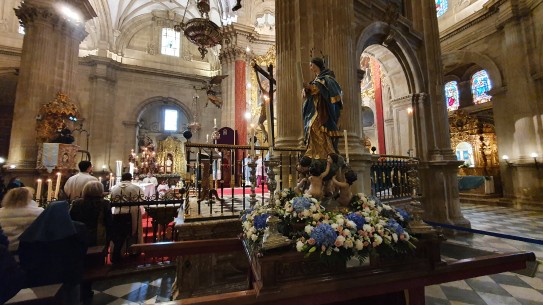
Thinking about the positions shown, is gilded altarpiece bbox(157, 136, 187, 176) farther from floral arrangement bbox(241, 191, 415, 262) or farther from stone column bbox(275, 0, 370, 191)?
floral arrangement bbox(241, 191, 415, 262)

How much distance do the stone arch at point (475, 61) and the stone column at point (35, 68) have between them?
18007 mm

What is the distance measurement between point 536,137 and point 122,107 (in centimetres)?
2186

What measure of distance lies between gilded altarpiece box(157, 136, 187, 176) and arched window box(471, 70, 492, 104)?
1908 centimetres

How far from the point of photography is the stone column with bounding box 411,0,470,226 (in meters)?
6.86

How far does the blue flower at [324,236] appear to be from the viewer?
1.54 metres

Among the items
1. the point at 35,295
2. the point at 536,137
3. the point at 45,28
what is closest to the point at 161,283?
the point at 35,295

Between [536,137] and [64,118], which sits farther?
[536,137]

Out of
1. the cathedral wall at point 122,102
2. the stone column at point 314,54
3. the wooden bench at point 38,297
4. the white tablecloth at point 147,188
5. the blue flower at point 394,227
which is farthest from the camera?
the cathedral wall at point 122,102

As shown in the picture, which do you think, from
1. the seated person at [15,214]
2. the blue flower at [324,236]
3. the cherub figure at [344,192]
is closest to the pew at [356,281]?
the blue flower at [324,236]

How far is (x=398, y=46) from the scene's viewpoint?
720 cm

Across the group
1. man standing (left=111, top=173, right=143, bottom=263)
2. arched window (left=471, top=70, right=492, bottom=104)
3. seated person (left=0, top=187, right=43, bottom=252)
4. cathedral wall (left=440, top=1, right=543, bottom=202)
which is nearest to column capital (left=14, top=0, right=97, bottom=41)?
man standing (left=111, top=173, right=143, bottom=263)

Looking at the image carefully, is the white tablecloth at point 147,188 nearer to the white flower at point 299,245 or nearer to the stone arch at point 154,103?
the white flower at point 299,245

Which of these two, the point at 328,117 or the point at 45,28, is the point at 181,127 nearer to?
the point at 45,28

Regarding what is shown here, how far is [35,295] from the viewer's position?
1.59 meters
